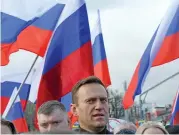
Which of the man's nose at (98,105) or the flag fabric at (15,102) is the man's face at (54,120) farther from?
the flag fabric at (15,102)

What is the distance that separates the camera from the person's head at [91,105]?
2734mm

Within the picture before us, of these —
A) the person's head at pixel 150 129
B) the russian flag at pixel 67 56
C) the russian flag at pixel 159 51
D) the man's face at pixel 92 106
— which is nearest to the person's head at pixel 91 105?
the man's face at pixel 92 106

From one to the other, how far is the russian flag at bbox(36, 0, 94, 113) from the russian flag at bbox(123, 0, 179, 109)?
1.02 meters

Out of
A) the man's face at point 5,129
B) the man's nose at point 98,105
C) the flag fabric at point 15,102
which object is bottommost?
the man's face at point 5,129

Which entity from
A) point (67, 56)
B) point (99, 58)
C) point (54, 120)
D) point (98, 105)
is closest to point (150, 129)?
point (98, 105)

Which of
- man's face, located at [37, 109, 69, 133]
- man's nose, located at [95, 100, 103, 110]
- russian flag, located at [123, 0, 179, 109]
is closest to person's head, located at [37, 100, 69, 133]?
man's face, located at [37, 109, 69, 133]

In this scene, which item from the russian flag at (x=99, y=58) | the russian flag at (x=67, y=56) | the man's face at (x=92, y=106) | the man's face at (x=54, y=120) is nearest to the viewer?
the man's face at (x=92, y=106)

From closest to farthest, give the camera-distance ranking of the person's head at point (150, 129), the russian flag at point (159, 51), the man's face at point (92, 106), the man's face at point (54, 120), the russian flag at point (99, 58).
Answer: the person's head at point (150, 129)
the man's face at point (92, 106)
the man's face at point (54, 120)
the russian flag at point (159, 51)
the russian flag at point (99, 58)

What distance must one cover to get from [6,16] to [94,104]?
3706 millimetres

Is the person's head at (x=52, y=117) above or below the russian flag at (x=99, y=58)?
below

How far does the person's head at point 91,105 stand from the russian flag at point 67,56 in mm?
2499

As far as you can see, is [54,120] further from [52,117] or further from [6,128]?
[6,128]

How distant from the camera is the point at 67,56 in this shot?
19.8ft

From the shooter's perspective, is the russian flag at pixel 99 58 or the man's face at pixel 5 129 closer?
the man's face at pixel 5 129
